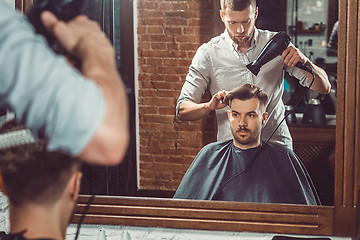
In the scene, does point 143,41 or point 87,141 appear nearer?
point 87,141

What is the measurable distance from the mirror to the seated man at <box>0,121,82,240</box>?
0.84m

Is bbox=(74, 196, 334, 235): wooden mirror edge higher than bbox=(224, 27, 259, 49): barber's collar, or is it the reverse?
bbox=(224, 27, 259, 49): barber's collar

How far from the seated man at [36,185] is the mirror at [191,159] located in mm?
843

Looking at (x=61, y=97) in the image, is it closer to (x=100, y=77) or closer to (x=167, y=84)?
(x=100, y=77)

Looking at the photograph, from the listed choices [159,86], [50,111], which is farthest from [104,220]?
[50,111]

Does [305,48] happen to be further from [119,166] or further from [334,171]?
[119,166]

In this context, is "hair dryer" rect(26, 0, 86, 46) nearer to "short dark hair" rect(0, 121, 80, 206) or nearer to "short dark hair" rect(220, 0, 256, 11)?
"short dark hair" rect(0, 121, 80, 206)

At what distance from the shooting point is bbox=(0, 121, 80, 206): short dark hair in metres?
0.85

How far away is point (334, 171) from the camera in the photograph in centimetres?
159

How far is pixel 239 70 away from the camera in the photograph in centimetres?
162

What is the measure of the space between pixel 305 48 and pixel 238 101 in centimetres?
32

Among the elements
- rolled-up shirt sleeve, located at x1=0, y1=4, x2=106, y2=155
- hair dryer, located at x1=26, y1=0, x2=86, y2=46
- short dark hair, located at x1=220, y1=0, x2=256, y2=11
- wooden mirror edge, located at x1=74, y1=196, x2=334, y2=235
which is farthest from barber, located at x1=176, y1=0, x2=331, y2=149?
rolled-up shirt sleeve, located at x1=0, y1=4, x2=106, y2=155

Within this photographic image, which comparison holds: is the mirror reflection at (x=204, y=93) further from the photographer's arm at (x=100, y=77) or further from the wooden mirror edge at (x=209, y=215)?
the photographer's arm at (x=100, y=77)

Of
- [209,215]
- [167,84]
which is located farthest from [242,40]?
[209,215]
